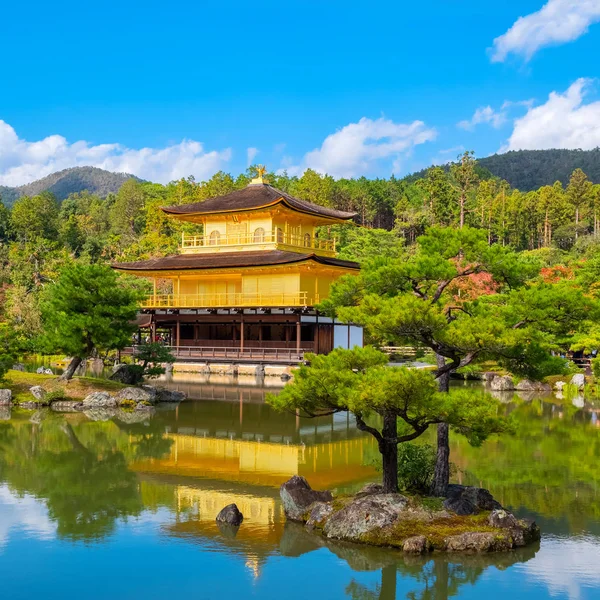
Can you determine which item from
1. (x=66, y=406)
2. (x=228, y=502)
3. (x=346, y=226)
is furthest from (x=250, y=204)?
(x=228, y=502)

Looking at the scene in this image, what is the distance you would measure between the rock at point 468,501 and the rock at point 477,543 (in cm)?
72

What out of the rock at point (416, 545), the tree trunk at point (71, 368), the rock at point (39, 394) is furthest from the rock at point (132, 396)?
the rock at point (416, 545)

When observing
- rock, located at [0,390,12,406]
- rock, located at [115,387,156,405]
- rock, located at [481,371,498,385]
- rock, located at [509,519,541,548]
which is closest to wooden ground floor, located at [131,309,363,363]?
rock, located at [481,371,498,385]

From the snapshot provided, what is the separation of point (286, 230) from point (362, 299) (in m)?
29.0

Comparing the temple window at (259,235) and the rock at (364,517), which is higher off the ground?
the temple window at (259,235)

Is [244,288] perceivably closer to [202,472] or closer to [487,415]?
[202,472]

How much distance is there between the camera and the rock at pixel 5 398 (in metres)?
23.4

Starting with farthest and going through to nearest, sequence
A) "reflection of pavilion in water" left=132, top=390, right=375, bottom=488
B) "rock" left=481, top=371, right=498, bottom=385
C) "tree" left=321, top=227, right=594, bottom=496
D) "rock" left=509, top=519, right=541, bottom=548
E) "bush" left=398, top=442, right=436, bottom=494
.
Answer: "rock" left=481, top=371, right=498, bottom=385 < "reflection of pavilion in water" left=132, top=390, right=375, bottom=488 < "bush" left=398, top=442, right=436, bottom=494 < "tree" left=321, top=227, right=594, bottom=496 < "rock" left=509, top=519, right=541, bottom=548

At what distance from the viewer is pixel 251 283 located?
128ft

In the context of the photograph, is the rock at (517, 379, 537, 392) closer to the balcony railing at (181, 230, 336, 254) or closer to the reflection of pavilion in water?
the reflection of pavilion in water

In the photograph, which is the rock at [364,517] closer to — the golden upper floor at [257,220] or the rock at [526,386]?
the rock at [526,386]

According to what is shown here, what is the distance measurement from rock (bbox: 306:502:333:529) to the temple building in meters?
24.1

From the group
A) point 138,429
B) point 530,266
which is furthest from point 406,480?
point 138,429

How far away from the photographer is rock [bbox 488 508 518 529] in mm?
10091
